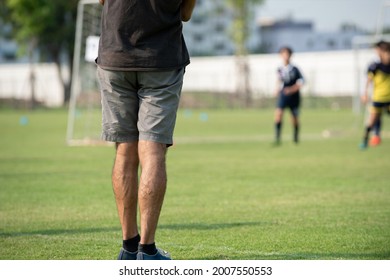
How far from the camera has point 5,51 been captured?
107375 mm

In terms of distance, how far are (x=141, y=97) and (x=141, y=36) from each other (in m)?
0.40

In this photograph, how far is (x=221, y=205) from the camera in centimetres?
898

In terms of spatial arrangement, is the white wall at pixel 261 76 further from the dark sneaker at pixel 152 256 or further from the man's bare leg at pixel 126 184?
the dark sneaker at pixel 152 256

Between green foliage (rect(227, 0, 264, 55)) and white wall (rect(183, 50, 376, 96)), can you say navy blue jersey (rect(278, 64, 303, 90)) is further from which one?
green foliage (rect(227, 0, 264, 55))

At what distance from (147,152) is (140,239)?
0.60m

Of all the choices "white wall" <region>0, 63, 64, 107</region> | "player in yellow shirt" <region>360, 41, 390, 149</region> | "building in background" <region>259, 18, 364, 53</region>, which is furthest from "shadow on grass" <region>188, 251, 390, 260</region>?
"building in background" <region>259, 18, 364, 53</region>

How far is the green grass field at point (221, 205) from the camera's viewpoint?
6414 mm

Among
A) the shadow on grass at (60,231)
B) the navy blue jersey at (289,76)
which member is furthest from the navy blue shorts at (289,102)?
the shadow on grass at (60,231)

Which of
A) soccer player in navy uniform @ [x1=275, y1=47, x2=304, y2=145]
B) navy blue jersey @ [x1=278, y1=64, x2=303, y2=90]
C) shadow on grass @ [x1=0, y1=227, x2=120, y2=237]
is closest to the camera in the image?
shadow on grass @ [x1=0, y1=227, x2=120, y2=237]

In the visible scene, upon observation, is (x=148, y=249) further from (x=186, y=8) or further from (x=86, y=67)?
(x=86, y=67)

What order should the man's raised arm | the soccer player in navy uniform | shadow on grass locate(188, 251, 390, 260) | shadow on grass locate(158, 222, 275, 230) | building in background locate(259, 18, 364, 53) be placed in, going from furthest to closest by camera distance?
building in background locate(259, 18, 364, 53), the soccer player in navy uniform, shadow on grass locate(158, 222, 275, 230), shadow on grass locate(188, 251, 390, 260), the man's raised arm

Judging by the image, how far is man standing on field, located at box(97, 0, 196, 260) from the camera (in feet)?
17.9
